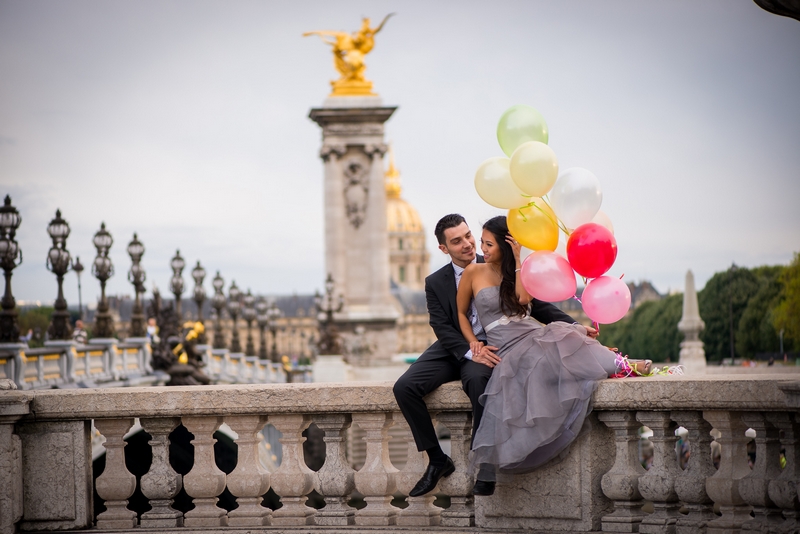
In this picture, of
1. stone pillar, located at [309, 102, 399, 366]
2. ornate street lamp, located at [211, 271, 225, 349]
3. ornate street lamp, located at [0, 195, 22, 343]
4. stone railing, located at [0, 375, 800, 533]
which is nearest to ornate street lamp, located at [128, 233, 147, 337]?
ornate street lamp, located at [211, 271, 225, 349]

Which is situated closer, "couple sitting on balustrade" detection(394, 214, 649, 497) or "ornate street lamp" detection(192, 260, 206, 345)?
"couple sitting on balustrade" detection(394, 214, 649, 497)

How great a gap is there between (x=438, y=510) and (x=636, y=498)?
1.33 meters

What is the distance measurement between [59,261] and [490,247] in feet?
76.3

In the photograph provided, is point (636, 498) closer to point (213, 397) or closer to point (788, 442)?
point (788, 442)

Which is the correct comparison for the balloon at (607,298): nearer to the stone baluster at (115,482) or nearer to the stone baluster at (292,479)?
the stone baluster at (292,479)

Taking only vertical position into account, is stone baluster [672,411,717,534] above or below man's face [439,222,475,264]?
below

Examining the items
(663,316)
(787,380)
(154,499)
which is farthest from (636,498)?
(663,316)

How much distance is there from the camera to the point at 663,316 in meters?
92.1

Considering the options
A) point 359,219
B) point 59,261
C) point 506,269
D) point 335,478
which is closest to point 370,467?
point 335,478

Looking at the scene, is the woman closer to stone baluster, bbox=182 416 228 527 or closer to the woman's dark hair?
the woman's dark hair

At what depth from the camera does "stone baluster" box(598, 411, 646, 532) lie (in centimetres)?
670

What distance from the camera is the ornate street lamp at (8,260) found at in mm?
24750

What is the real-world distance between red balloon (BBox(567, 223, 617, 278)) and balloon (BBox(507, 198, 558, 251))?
0.19 metres

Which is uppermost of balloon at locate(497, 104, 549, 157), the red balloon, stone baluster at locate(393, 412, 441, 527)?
balloon at locate(497, 104, 549, 157)
